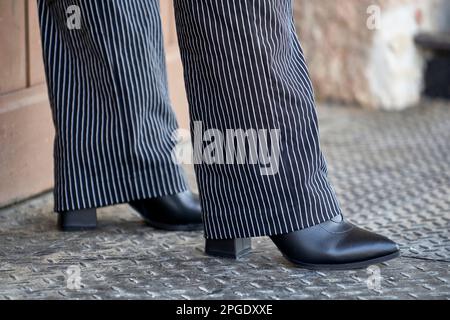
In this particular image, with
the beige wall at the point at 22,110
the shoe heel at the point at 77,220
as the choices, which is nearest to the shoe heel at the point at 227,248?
the shoe heel at the point at 77,220

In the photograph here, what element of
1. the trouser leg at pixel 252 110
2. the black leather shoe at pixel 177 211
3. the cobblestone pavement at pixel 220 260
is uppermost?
the trouser leg at pixel 252 110

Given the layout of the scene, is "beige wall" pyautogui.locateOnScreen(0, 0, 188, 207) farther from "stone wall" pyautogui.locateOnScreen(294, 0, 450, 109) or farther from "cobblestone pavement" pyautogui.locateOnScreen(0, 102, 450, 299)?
"stone wall" pyautogui.locateOnScreen(294, 0, 450, 109)

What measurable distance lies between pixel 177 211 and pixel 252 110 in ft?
1.30

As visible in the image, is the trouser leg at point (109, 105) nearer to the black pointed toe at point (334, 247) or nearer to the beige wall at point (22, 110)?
the beige wall at point (22, 110)

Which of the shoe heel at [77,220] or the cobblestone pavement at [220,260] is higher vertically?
the shoe heel at [77,220]

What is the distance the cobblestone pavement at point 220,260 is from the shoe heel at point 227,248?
17 millimetres

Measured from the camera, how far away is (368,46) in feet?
10.2

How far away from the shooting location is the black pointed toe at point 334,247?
162 centimetres

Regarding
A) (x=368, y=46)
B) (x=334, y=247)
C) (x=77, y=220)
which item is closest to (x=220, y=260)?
(x=334, y=247)

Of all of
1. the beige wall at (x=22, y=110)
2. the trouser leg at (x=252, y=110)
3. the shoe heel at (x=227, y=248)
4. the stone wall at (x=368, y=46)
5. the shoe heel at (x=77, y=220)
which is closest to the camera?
the trouser leg at (x=252, y=110)

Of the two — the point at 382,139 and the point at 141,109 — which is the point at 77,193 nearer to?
the point at 141,109

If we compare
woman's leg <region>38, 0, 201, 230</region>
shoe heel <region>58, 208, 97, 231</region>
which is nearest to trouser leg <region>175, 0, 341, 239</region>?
woman's leg <region>38, 0, 201, 230</region>

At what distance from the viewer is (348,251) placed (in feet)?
5.32

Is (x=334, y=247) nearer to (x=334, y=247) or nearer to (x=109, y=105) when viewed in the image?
(x=334, y=247)
